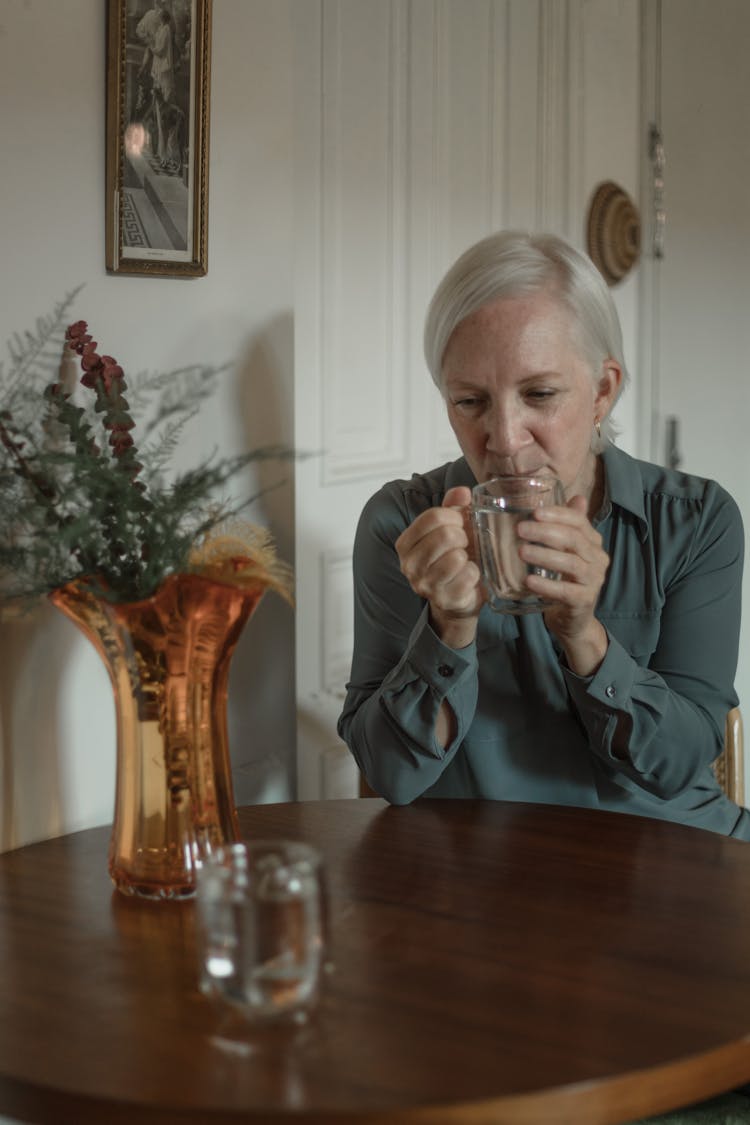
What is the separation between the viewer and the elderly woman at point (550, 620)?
159 cm

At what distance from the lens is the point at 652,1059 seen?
905 mm

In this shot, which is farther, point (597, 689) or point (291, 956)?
point (597, 689)

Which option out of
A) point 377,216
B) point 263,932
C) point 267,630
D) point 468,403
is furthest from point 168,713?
point 377,216

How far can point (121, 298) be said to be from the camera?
1.79m

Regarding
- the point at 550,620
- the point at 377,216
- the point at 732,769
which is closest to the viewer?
the point at 550,620

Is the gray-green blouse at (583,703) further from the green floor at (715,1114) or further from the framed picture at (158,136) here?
the framed picture at (158,136)

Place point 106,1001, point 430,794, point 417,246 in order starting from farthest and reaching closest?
point 417,246 → point 430,794 → point 106,1001

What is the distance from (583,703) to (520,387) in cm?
41

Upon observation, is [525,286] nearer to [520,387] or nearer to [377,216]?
[520,387]

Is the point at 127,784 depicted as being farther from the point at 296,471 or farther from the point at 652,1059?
the point at 296,471

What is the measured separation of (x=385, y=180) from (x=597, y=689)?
4.16 ft

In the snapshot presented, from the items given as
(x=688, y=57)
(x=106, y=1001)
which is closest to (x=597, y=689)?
(x=106, y=1001)

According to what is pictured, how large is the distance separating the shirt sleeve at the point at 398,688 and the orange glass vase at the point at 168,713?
0.38 metres

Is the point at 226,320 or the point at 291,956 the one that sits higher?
the point at 226,320
